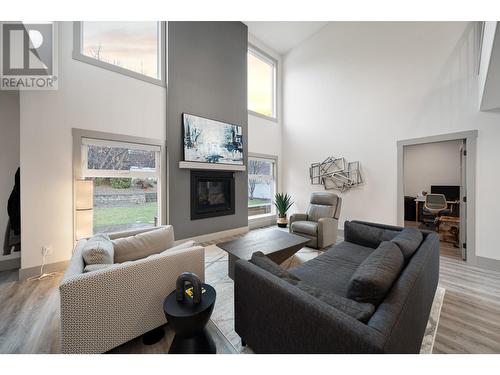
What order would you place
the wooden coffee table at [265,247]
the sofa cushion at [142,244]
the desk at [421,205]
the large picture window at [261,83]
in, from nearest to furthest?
1. the sofa cushion at [142,244]
2. the wooden coffee table at [265,247]
3. the desk at [421,205]
4. the large picture window at [261,83]

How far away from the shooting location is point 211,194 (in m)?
4.43

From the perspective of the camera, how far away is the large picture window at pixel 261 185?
5.53 metres

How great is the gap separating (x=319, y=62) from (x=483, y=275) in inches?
203

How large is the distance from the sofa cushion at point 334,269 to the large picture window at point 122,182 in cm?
288

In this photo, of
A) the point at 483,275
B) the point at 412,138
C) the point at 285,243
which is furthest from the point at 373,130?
the point at 285,243

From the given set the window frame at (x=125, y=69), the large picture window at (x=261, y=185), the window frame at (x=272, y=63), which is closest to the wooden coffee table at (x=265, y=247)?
the large picture window at (x=261, y=185)

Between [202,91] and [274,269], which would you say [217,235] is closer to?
[202,91]

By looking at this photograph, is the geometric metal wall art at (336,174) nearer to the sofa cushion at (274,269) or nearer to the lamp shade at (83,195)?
the sofa cushion at (274,269)

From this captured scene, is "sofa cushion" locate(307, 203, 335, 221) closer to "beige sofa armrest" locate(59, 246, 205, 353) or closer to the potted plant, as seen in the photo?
the potted plant

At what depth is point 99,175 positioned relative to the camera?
3143mm

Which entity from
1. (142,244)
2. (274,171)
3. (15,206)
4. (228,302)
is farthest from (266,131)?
(15,206)

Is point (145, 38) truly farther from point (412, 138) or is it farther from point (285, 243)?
point (412, 138)

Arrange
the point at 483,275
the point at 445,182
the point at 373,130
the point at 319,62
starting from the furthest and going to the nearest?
the point at 445,182 < the point at 319,62 < the point at 373,130 < the point at 483,275

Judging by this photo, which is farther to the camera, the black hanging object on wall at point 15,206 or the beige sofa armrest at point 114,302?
the black hanging object on wall at point 15,206
